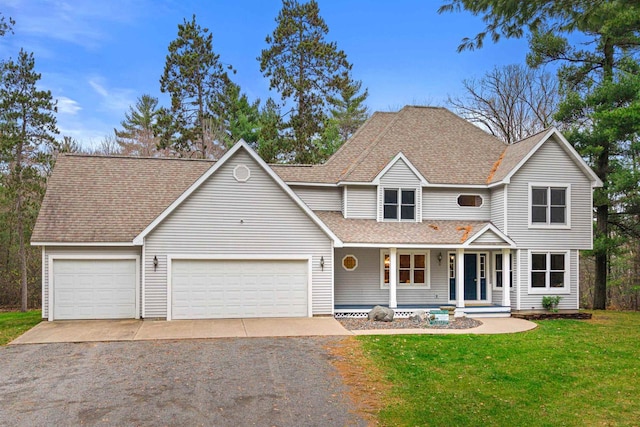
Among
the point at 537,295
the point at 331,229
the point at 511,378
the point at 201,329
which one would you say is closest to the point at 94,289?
the point at 201,329

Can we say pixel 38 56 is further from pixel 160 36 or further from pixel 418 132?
pixel 418 132

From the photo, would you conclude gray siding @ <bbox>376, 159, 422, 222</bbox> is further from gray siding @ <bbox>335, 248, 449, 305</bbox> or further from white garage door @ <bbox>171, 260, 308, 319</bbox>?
white garage door @ <bbox>171, 260, 308, 319</bbox>

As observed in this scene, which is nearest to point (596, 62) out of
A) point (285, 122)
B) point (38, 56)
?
point (285, 122)

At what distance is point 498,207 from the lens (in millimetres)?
18219

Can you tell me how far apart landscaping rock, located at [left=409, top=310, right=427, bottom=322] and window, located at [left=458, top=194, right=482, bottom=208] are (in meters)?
5.01

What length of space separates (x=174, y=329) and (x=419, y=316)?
24.6ft

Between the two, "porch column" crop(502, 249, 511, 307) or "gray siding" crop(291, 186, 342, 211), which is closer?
"porch column" crop(502, 249, 511, 307)

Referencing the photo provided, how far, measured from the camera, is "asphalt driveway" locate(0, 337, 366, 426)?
7.10 metres

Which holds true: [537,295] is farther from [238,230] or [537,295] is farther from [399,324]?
[238,230]

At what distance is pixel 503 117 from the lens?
3041 cm

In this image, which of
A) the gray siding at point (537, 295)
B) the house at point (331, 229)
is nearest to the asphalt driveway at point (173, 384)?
the house at point (331, 229)

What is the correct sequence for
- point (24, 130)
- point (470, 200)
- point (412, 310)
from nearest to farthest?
point (412, 310) → point (470, 200) → point (24, 130)

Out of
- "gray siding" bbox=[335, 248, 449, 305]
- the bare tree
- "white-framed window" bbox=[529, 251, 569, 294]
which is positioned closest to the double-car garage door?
"gray siding" bbox=[335, 248, 449, 305]

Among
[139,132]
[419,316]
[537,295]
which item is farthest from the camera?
[139,132]
